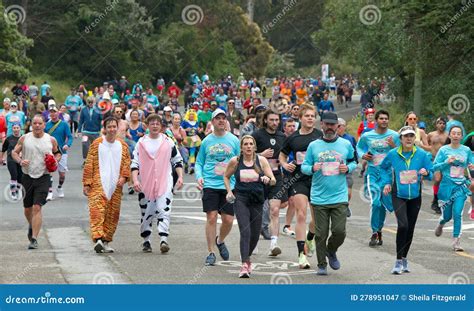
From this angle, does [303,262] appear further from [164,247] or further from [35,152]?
[35,152]

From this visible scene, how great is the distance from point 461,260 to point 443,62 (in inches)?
712

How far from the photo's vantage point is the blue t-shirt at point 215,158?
14.5 m

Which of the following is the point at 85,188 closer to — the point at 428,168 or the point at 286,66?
the point at 428,168

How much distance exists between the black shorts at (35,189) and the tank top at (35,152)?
59 mm

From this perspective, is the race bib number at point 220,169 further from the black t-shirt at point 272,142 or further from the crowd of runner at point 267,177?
the black t-shirt at point 272,142

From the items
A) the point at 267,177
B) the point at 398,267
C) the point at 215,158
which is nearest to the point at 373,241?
the point at 398,267

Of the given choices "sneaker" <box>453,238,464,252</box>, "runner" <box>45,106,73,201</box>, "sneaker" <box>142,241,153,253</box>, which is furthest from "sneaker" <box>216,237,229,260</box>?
"runner" <box>45,106,73,201</box>

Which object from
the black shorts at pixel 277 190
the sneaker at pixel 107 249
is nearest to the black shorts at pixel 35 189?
the sneaker at pixel 107 249

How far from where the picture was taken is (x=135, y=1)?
239 feet

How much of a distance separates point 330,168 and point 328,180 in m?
0.14

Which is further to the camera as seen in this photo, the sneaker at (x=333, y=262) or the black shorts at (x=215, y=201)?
the black shorts at (x=215, y=201)

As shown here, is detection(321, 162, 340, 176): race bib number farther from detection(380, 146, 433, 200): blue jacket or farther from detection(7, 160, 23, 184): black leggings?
detection(7, 160, 23, 184): black leggings

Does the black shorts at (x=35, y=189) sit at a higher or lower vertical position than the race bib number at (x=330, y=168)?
lower

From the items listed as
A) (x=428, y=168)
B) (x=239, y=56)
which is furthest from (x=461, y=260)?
(x=239, y=56)
